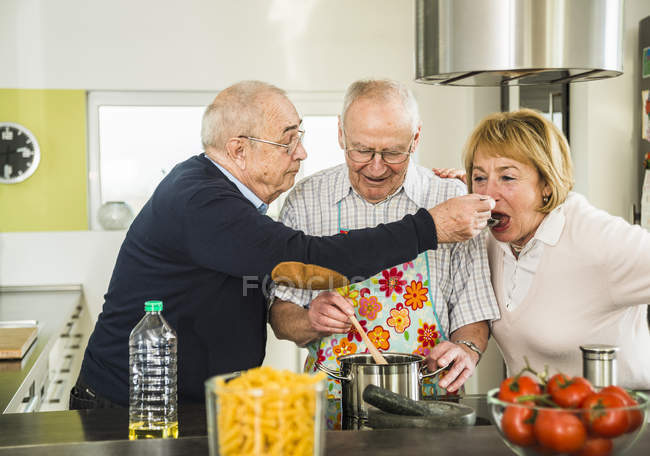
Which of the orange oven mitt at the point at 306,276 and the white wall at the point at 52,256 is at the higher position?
the orange oven mitt at the point at 306,276

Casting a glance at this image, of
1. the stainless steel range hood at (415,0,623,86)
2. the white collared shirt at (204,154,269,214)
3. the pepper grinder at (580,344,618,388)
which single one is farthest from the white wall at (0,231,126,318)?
the pepper grinder at (580,344,618,388)

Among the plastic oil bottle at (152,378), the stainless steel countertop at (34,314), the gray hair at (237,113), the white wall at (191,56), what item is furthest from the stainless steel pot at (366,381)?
the white wall at (191,56)

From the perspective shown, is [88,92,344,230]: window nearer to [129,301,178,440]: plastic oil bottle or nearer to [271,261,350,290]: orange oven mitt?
[271,261,350,290]: orange oven mitt

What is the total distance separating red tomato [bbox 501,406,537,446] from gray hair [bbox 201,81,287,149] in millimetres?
1048

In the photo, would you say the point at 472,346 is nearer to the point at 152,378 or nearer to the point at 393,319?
the point at 393,319

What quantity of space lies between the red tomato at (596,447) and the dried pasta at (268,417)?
33 cm

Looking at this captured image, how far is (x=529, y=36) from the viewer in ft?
4.65

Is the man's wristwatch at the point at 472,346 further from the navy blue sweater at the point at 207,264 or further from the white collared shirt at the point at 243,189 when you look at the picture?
the white collared shirt at the point at 243,189

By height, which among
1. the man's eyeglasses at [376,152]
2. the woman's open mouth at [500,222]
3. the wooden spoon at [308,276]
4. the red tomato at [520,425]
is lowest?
the red tomato at [520,425]

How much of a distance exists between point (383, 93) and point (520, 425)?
3.60ft

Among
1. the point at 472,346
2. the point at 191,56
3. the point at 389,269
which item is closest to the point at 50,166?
the point at 191,56

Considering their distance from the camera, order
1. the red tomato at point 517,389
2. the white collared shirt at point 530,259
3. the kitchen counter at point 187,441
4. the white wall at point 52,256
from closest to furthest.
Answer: the red tomato at point 517,389, the kitchen counter at point 187,441, the white collared shirt at point 530,259, the white wall at point 52,256

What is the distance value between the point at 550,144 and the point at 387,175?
16.4 inches

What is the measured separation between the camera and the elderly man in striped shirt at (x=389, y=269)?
1.86 m
